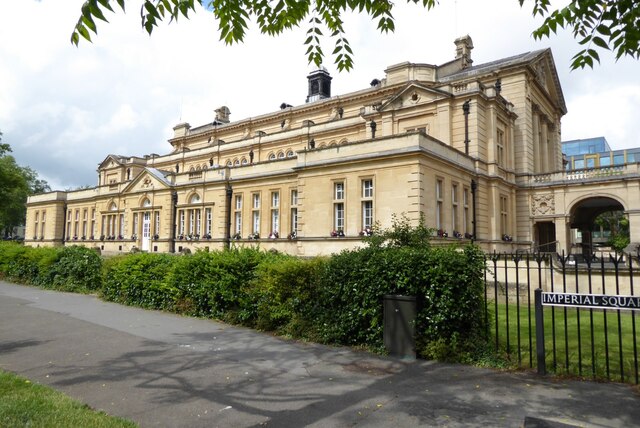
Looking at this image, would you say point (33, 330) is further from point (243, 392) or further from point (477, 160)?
point (477, 160)

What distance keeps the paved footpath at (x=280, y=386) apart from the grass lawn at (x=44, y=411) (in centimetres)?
33

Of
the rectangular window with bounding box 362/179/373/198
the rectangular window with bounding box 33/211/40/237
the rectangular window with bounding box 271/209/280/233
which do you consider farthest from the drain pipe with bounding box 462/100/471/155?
the rectangular window with bounding box 33/211/40/237

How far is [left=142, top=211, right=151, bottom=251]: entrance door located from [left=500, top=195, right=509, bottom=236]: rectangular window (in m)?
27.9

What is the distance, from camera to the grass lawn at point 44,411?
4448mm

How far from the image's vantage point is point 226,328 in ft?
33.7

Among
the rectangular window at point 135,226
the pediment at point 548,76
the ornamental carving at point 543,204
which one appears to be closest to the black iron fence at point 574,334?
the ornamental carving at point 543,204

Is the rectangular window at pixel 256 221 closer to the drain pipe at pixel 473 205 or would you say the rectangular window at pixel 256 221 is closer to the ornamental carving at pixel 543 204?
the drain pipe at pixel 473 205

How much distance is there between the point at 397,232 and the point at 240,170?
22.6m

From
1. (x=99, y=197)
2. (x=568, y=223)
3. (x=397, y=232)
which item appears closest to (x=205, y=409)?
(x=397, y=232)

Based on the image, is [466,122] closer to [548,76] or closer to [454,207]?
[454,207]

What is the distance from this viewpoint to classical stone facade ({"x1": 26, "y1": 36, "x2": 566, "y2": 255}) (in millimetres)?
21906

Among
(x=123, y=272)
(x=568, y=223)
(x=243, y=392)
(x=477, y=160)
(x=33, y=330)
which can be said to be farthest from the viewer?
(x=568, y=223)

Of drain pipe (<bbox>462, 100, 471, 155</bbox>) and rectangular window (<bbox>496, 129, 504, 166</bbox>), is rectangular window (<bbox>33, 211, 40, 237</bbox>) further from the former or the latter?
rectangular window (<bbox>496, 129, 504, 166</bbox>)

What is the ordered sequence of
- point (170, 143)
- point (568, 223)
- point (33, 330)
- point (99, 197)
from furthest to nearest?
point (170, 143) → point (99, 197) → point (568, 223) → point (33, 330)
